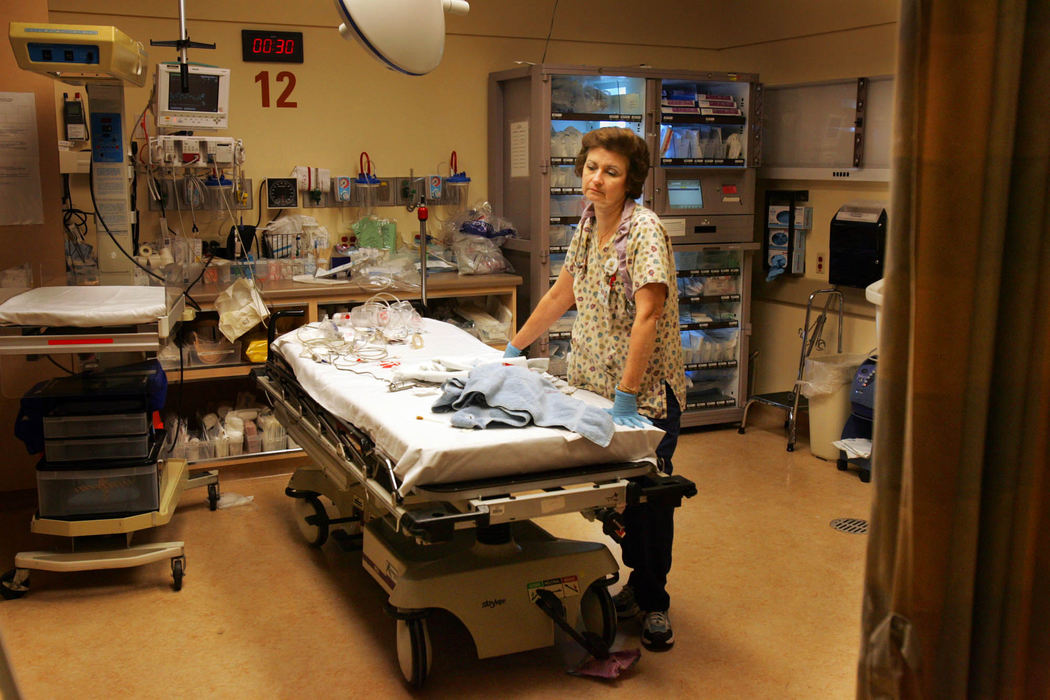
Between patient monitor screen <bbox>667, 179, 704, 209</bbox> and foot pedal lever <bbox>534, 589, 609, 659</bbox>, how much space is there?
3038 millimetres

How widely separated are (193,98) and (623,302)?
7.67 ft

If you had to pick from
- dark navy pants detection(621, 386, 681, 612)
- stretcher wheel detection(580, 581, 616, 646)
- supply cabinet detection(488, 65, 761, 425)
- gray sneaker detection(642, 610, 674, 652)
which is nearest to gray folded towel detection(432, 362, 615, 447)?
dark navy pants detection(621, 386, 681, 612)

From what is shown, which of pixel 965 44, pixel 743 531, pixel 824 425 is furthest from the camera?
pixel 824 425

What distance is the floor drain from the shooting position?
4.10 m

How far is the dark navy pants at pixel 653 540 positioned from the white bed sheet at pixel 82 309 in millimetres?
1758

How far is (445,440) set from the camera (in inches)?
96.3

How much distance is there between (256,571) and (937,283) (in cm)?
331

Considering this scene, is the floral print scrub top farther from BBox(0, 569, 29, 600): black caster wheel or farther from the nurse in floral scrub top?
BBox(0, 569, 29, 600): black caster wheel

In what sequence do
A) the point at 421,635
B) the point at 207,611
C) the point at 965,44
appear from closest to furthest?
the point at 965,44 → the point at 421,635 → the point at 207,611

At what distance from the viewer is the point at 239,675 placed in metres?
2.93

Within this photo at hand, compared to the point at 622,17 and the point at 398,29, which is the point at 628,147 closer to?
the point at 398,29

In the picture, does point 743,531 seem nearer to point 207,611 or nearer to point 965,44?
point 207,611

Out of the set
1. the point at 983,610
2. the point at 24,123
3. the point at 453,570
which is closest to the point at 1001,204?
the point at 983,610

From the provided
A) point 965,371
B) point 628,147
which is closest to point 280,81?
Answer: point 628,147
